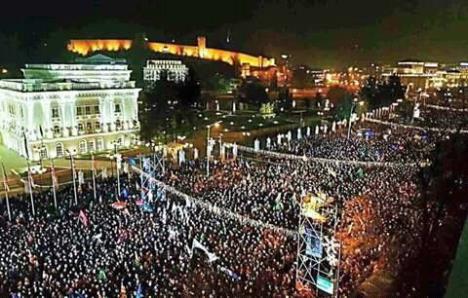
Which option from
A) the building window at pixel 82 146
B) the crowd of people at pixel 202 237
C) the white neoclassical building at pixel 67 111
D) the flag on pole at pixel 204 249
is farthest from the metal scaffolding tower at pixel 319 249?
the building window at pixel 82 146

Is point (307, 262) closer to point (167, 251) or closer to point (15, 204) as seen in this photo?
point (167, 251)

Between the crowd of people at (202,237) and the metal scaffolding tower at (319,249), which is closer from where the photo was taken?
the metal scaffolding tower at (319,249)

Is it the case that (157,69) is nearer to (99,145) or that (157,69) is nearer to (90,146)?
(99,145)

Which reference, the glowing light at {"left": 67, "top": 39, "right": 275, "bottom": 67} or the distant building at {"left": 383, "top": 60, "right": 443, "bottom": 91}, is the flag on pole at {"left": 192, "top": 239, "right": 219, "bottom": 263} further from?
the distant building at {"left": 383, "top": 60, "right": 443, "bottom": 91}

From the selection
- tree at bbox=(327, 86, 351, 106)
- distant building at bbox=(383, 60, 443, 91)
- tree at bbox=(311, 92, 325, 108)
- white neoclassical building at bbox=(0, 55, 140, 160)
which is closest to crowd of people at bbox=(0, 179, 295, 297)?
white neoclassical building at bbox=(0, 55, 140, 160)

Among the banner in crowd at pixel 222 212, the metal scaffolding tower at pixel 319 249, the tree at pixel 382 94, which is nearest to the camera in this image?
the metal scaffolding tower at pixel 319 249

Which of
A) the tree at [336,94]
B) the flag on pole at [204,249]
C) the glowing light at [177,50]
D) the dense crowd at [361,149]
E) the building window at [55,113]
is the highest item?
the glowing light at [177,50]

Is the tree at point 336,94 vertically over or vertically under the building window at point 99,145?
over

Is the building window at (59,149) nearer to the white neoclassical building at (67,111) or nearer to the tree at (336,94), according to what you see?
the white neoclassical building at (67,111)
